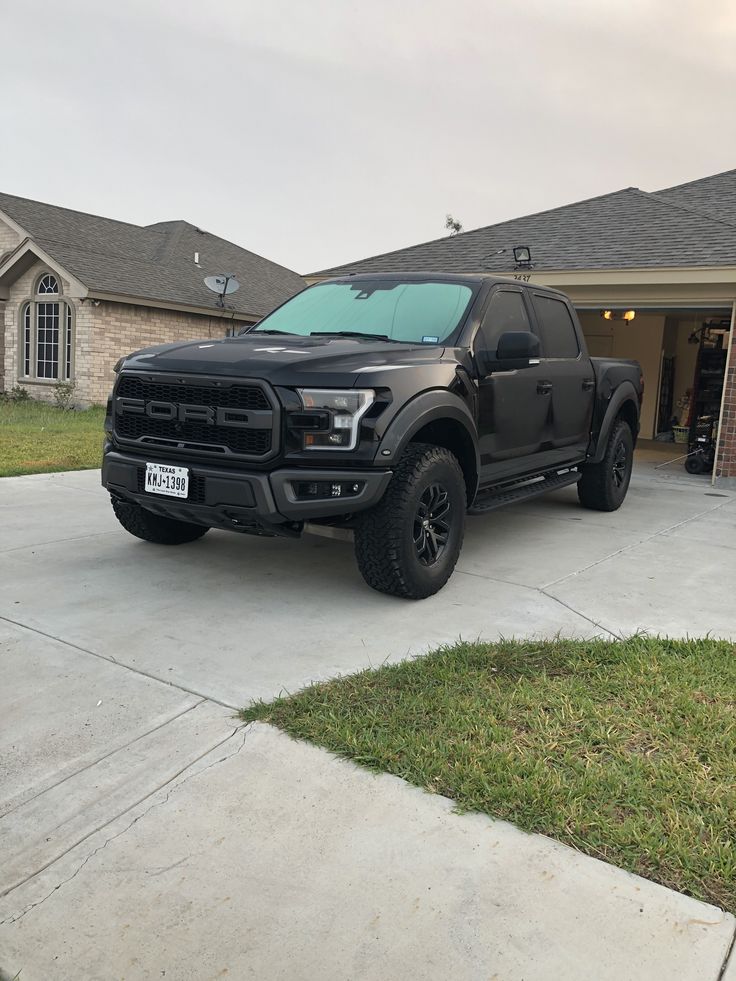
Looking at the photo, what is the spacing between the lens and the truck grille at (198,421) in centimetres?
432

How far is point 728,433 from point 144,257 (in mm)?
16579

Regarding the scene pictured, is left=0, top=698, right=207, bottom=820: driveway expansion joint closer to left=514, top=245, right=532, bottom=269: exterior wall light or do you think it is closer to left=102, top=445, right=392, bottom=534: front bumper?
left=102, top=445, right=392, bottom=534: front bumper

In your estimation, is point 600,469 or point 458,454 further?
point 600,469

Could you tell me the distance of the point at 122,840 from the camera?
250 centimetres

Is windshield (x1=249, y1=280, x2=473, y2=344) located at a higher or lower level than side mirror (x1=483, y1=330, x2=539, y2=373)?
higher

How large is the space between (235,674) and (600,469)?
516 centimetres

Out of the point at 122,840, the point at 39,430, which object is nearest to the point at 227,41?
the point at 39,430

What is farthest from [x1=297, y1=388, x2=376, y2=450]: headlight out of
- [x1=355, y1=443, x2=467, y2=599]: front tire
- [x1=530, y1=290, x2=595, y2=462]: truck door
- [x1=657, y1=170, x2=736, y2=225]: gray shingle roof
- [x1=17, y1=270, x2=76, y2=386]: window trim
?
[x1=17, y1=270, x2=76, y2=386]: window trim

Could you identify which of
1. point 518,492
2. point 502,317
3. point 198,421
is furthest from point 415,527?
point 502,317

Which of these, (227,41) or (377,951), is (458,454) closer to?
(377,951)

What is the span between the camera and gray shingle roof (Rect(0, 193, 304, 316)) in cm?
1962

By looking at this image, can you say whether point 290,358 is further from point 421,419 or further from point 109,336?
point 109,336

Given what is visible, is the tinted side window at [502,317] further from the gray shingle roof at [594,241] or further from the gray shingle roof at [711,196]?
the gray shingle roof at [711,196]

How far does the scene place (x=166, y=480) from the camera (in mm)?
4574
